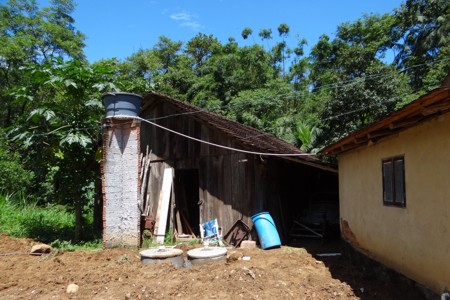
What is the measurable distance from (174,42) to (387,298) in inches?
1150

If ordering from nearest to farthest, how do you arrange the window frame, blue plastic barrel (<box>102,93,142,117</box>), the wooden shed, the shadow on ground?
1. the shadow on ground
2. the window frame
3. blue plastic barrel (<box>102,93,142,117</box>)
4. the wooden shed

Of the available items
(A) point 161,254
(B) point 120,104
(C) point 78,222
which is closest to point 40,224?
(C) point 78,222

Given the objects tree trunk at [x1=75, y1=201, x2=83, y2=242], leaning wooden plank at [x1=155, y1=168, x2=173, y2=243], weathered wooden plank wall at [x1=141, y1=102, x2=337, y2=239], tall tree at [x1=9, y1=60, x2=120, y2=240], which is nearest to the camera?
weathered wooden plank wall at [x1=141, y1=102, x2=337, y2=239]

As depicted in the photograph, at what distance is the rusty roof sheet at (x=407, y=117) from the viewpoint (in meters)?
3.84

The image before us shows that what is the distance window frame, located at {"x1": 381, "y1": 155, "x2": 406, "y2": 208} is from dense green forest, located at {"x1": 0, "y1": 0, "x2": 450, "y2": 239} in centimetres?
767

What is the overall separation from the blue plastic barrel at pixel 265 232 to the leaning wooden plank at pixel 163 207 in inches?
108

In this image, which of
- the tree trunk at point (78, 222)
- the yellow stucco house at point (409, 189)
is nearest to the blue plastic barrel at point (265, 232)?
the yellow stucco house at point (409, 189)

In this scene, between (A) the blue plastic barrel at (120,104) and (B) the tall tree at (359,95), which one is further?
(B) the tall tree at (359,95)

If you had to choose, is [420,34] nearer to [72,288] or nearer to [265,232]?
[265,232]

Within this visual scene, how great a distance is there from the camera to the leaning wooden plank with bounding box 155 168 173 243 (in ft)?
34.1

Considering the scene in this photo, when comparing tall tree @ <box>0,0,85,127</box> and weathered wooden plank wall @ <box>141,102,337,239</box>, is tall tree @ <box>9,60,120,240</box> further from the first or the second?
tall tree @ <box>0,0,85,127</box>

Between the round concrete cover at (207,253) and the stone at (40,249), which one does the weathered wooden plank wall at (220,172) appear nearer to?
the round concrete cover at (207,253)

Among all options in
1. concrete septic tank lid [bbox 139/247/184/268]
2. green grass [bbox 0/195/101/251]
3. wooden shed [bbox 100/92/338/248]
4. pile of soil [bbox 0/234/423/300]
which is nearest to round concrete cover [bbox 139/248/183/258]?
concrete septic tank lid [bbox 139/247/184/268]

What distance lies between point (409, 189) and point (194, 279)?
3.77 m
